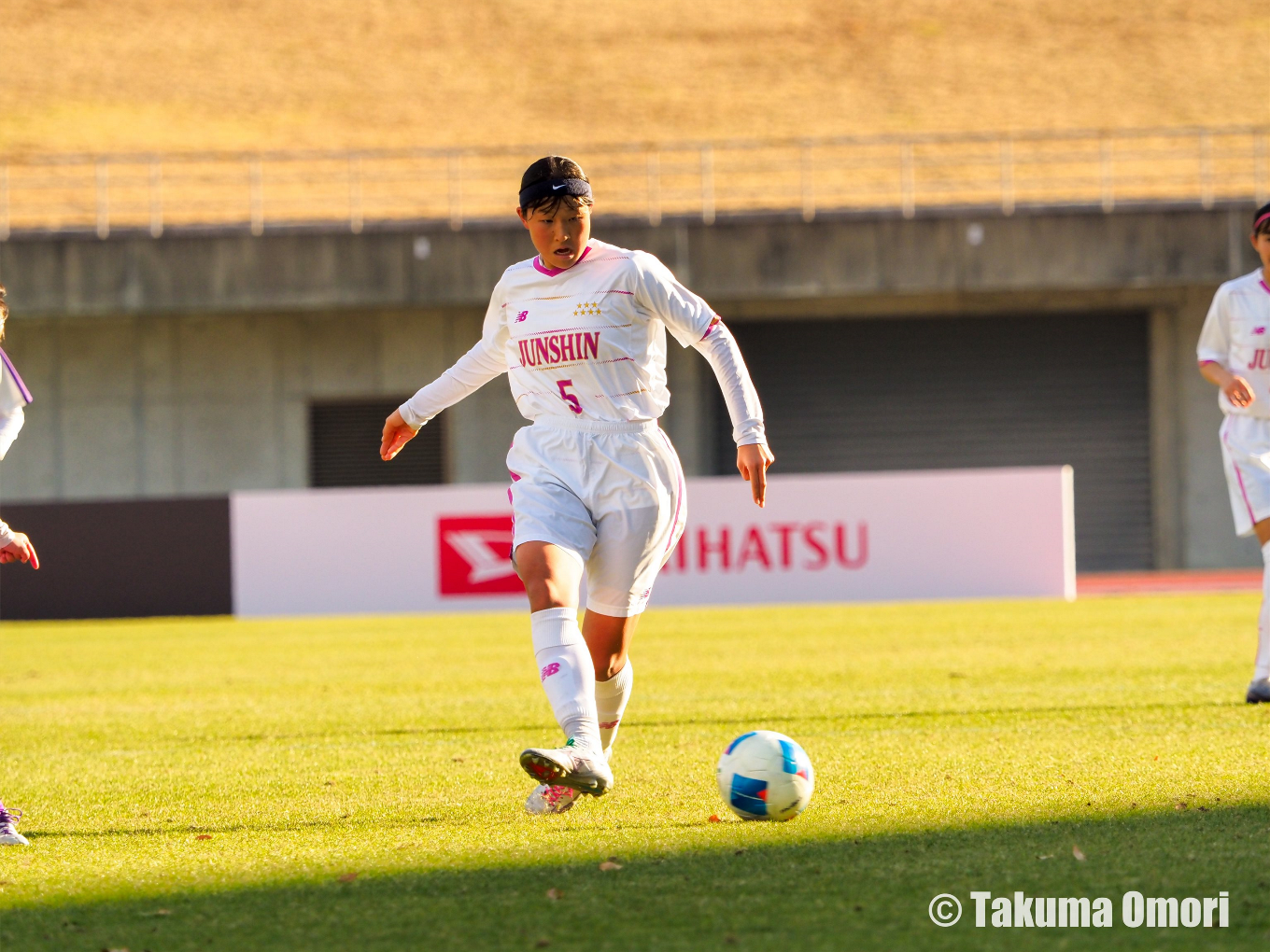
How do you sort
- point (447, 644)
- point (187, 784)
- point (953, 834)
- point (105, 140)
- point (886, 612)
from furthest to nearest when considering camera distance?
point (105, 140), point (886, 612), point (447, 644), point (187, 784), point (953, 834)

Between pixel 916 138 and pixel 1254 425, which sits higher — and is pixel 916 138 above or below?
above

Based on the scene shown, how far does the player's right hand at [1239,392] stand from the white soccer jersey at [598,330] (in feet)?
10.9

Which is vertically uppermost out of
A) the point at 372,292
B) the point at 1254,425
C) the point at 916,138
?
the point at 916,138

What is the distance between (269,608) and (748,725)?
443 inches

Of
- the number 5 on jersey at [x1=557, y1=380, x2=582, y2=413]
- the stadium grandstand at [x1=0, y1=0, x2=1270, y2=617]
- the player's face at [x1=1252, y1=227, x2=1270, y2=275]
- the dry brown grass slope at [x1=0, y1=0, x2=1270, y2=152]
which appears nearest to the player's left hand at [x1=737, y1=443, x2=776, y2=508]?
the number 5 on jersey at [x1=557, y1=380, x2=582, y2=413]

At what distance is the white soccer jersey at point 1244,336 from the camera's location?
8039 mm

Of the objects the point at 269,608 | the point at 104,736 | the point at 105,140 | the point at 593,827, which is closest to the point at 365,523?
the point at 269,608

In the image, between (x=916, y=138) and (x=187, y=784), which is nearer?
(x=187, y=784)

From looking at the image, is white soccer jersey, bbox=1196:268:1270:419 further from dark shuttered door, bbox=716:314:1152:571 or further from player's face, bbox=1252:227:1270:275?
dark shuttered door, bbox=716:314:1152:571

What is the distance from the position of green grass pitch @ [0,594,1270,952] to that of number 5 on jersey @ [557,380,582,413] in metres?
1.32

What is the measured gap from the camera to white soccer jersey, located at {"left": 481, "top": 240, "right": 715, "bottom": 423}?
215 inches

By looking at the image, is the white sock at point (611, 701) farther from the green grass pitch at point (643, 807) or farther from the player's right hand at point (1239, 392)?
the player's right hand at point (1239, 392)

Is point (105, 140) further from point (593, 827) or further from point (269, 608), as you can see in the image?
point (593, 827)

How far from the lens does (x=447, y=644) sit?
45.7 feet
